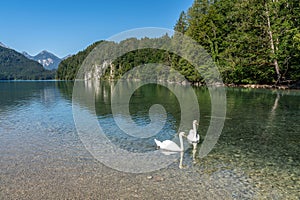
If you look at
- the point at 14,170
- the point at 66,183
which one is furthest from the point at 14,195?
the point at 14,170

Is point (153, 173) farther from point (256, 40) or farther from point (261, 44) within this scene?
point (261, 44)

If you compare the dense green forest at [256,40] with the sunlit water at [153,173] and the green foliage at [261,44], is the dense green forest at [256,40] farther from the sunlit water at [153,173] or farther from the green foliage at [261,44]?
the sunlit water at [153,173]

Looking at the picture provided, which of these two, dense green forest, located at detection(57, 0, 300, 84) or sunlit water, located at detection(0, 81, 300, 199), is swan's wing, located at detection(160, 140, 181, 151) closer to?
sunlit water, located at detection(0, 81, 300, 199)

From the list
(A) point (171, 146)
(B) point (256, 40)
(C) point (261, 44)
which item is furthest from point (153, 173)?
(C) point (261, 44)

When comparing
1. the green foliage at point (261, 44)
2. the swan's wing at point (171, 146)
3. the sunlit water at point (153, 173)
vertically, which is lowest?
the sunlit water at point (153, 173)

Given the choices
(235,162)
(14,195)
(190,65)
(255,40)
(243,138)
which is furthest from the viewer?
(190,65)

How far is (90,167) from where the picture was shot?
9172 millimetres

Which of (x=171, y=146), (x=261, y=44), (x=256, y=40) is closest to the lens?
(x=171, y=146)

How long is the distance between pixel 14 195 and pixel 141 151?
18.0 ft

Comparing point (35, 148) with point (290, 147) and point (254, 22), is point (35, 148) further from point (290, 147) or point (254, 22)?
point (254, 22)

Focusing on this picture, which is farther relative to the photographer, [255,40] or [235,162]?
[255,40]

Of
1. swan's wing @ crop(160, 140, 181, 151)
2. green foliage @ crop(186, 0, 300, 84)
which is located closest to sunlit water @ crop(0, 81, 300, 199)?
swan's wing @ crop(160, 140, 181, 151)

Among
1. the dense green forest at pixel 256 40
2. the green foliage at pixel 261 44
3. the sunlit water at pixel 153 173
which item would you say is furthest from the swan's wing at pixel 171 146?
the green foliage at pixel 261 44

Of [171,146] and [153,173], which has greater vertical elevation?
[171,146]
